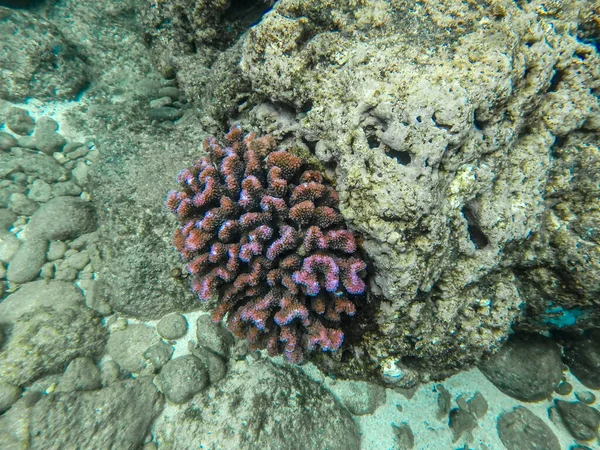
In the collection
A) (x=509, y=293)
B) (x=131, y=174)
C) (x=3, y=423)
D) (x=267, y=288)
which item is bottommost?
(x=3, y=423)

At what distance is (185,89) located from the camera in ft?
14.7

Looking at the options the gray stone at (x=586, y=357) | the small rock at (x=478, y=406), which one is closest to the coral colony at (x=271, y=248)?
the small rock at (x=478, y=406)

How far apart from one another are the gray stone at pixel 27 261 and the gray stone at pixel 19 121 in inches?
83.1

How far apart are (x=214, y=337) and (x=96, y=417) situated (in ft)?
4.66

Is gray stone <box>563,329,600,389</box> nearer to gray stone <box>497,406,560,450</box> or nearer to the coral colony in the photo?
gray stone <box>497,406,560,450</box>

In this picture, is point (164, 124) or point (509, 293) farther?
point (164, 124)

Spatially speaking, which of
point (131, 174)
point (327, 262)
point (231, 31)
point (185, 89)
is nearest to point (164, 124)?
point (185, 89)

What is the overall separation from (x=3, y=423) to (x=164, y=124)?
3856 mm

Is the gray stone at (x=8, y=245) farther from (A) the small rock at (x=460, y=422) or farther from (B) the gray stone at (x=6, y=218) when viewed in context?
(A) the small rock at (x=460, y=422)

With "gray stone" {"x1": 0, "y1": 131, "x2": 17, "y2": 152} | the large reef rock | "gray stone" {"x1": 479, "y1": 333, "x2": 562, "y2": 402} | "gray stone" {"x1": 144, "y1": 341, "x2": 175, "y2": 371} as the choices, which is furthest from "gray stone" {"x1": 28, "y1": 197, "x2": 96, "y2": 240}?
"gray stone" {"x1": 479, "y1": 333, "x2": 562, "y2": 402}

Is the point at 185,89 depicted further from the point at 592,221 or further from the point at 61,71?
the point at 592,221

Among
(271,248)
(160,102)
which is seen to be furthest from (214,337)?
(160,102)

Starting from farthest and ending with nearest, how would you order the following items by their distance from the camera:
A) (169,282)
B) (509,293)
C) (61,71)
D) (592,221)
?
(61,71), (169,282), (509,293), (592,221)

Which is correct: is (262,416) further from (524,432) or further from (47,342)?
(524,432)
